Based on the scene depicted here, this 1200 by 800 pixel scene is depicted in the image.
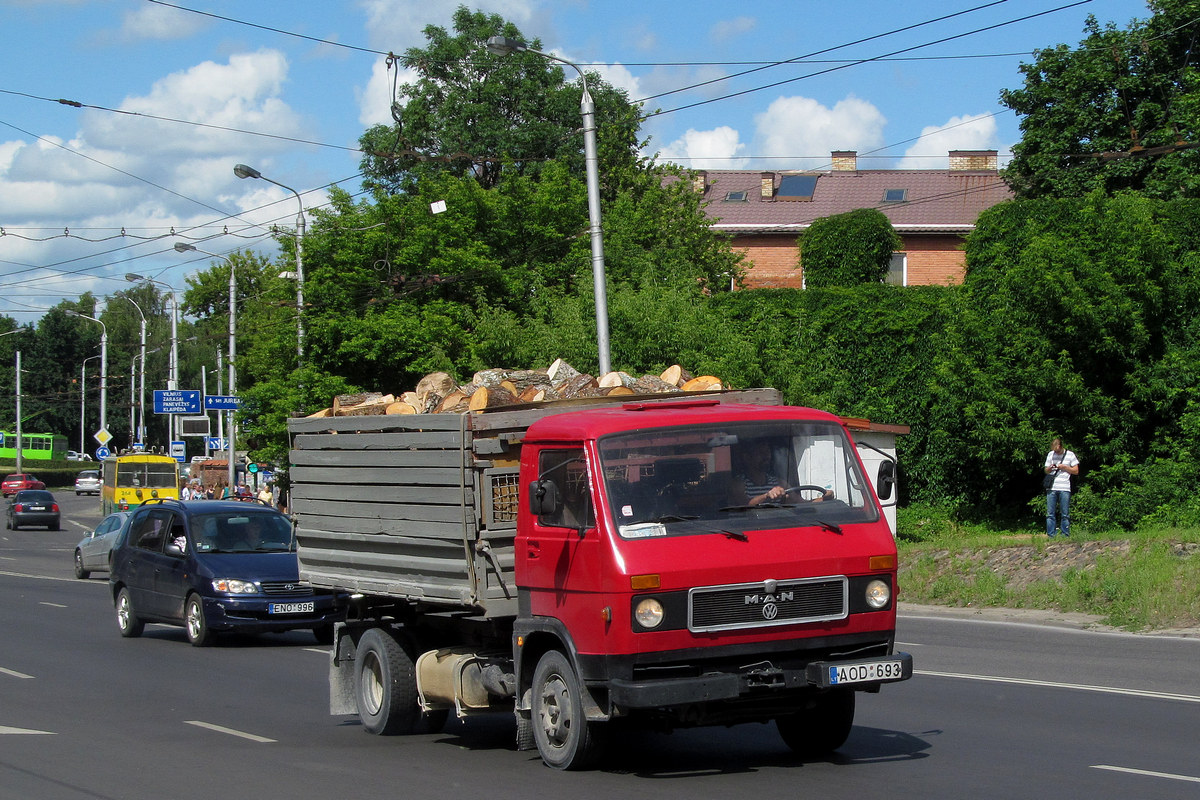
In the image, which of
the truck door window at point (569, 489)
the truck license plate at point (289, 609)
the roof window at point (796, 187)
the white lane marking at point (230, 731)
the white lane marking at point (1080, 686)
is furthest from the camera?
the roof window at point (796, 187)

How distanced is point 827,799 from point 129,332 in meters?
122

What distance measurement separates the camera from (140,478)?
57469 millimetres

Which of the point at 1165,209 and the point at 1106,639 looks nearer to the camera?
the point at 1106,639

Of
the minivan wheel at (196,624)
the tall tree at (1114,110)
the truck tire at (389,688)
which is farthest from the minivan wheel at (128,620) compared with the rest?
the tall tree at (1114,110)

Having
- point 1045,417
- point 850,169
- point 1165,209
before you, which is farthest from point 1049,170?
point 850,169

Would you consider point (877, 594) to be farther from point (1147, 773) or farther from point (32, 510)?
point (32, 510)

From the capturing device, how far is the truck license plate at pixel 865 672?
7.22 meters

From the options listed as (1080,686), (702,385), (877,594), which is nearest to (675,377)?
(702,385)

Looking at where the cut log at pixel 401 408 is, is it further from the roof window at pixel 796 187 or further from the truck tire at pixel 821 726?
the roof window at pixel 796 187

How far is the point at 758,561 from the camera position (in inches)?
285

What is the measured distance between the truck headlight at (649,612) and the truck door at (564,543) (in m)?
0.28

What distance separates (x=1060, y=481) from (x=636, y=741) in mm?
16605

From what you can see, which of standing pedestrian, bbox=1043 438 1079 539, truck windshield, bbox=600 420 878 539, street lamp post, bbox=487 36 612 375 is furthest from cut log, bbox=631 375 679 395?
standing pedestrian, bbox=1043 438 1079 539

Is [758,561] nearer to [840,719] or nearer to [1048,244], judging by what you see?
[840,719]
